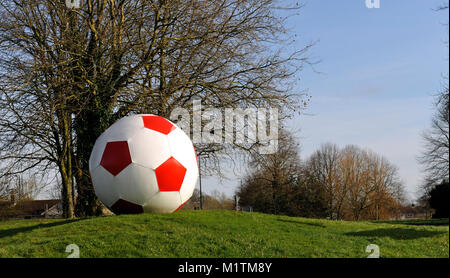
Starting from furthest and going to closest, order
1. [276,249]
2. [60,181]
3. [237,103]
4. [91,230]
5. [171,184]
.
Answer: [60,181], [237,103], [171,184], [91,230], [276,249]

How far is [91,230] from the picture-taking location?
962cm

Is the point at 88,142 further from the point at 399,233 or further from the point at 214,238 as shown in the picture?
the point at 399,233

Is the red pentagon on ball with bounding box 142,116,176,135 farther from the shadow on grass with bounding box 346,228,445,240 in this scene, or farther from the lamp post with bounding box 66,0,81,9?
the lamp post with bounding box 66,0,81,9

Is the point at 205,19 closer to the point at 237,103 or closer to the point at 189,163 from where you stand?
the point at 237,103

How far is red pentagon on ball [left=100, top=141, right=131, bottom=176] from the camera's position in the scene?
1016 cm

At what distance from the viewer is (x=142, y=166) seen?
33.2 ft

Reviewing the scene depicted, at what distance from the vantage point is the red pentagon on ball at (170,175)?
10.3 meters

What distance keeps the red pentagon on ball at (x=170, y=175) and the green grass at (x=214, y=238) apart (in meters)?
0.81

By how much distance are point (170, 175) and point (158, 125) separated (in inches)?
58.1

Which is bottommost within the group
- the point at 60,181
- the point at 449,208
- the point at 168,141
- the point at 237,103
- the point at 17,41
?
the point at 449,208

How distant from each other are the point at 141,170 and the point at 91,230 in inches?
73.6

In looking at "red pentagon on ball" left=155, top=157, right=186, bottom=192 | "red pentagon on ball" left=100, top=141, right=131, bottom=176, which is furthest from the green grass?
"red pentagon on ball" left=100, top=141, right=131, bottom=176

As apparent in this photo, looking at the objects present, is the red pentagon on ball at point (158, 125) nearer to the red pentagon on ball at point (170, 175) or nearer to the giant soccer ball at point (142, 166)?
the giant soccer ball at point (142, 166)
